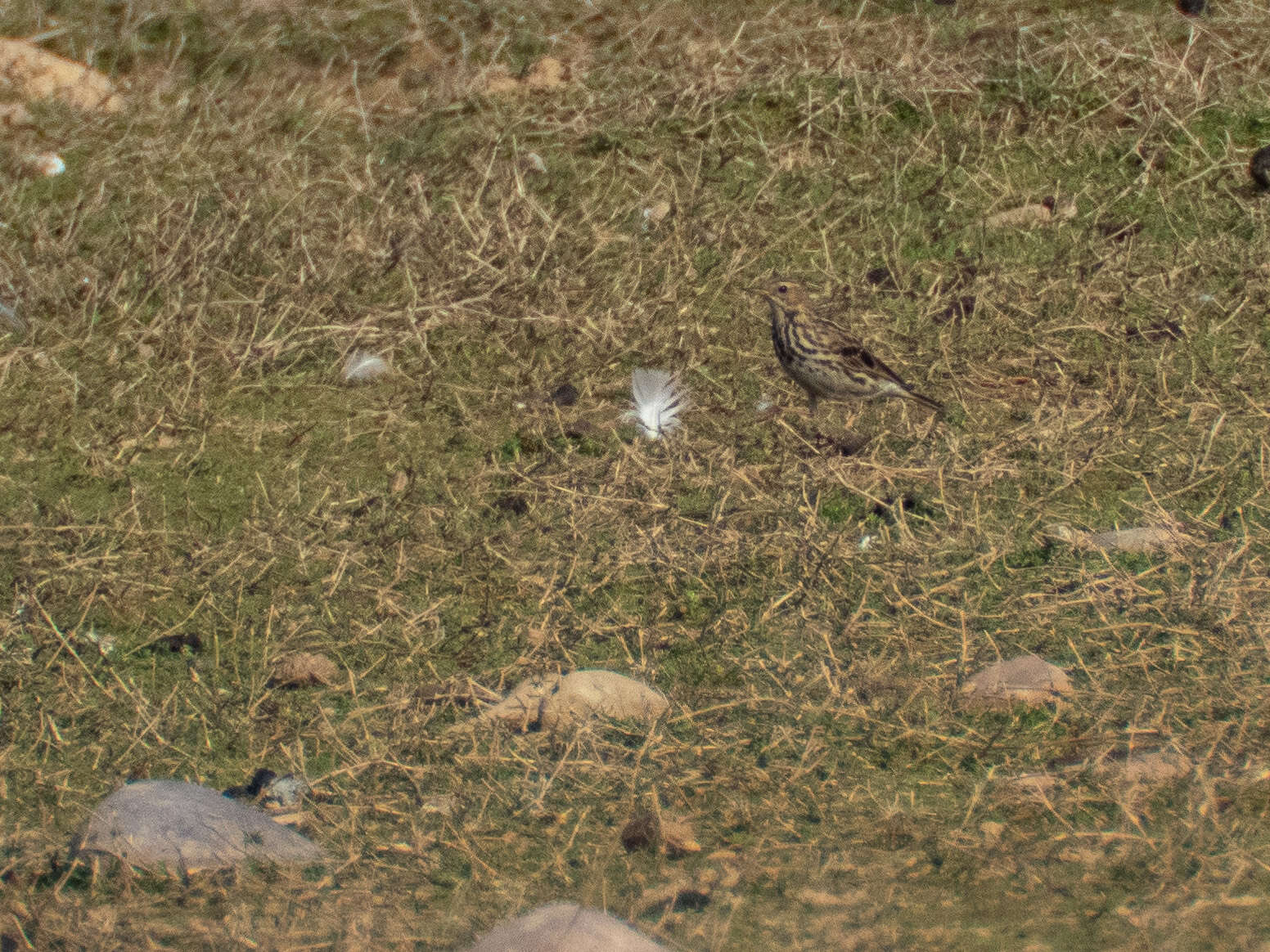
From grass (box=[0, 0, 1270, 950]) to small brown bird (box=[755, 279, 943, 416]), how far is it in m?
0.26

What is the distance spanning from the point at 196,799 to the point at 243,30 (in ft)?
14.8

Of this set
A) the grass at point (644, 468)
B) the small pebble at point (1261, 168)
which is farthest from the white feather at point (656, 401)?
the small pebble at point (1261, 168)

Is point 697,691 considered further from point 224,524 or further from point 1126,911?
point 224,524

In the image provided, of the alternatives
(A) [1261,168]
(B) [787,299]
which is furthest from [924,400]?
(A) [1261,168]

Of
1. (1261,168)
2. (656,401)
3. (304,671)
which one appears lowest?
(304,671)

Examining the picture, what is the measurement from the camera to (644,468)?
517 cm

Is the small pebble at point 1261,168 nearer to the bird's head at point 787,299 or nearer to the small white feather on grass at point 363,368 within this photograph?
the bird's head at point 787,299

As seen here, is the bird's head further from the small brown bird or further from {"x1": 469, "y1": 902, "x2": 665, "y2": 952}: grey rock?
{"x1": 469, "y1": 902, "x2": 665, "y2": 952}: grey rock

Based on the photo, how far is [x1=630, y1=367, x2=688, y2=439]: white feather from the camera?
5.30 meters

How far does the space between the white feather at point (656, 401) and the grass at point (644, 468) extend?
0.09 metres

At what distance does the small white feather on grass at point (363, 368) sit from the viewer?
18.4ft

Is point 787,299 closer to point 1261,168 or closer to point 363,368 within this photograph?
point 363,368

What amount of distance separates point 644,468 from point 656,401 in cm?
35

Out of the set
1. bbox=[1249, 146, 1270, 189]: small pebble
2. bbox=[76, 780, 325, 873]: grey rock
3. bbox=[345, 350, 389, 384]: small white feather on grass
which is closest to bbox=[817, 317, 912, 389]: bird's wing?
bbox=[345, 350, 389, 384]: small white feather on grass
